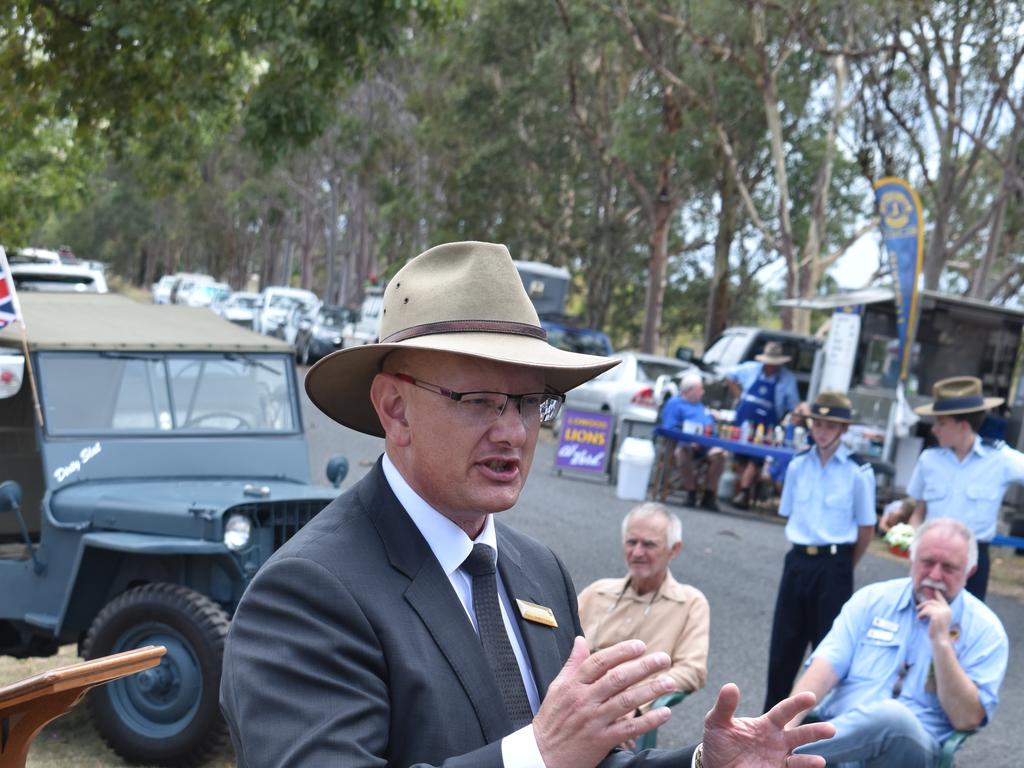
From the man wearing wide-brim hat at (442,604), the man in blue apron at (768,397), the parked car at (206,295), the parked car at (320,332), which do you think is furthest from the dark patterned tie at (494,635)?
the parked car at (206,295)

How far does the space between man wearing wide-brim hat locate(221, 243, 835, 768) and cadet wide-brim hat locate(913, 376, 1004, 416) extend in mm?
5935

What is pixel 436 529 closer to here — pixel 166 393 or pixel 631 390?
pixel 166 393

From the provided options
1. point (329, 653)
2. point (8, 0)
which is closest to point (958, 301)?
point (8, 0)

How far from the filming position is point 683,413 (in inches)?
659

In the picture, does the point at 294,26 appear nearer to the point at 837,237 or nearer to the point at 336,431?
the point at 336,431

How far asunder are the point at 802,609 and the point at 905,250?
950cm

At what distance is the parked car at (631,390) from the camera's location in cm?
1933

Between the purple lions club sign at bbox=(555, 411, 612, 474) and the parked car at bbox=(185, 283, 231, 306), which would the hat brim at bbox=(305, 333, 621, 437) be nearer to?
the purple lions club sign at bbox=(555, 411, 612, 474)

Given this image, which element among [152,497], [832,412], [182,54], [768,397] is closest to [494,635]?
[152,497]

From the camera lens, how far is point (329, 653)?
6.65ft

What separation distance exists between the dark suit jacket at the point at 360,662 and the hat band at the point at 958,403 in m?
6.22

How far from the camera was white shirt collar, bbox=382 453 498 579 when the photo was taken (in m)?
2.29

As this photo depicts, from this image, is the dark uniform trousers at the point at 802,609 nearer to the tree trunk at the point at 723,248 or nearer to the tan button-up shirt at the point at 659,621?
the tan button-up shirt at the point at 659,621

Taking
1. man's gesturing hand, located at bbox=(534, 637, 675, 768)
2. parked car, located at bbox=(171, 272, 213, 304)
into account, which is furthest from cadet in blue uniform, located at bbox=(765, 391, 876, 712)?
parked car, located at bbox=(171, 272, 213, 304)
